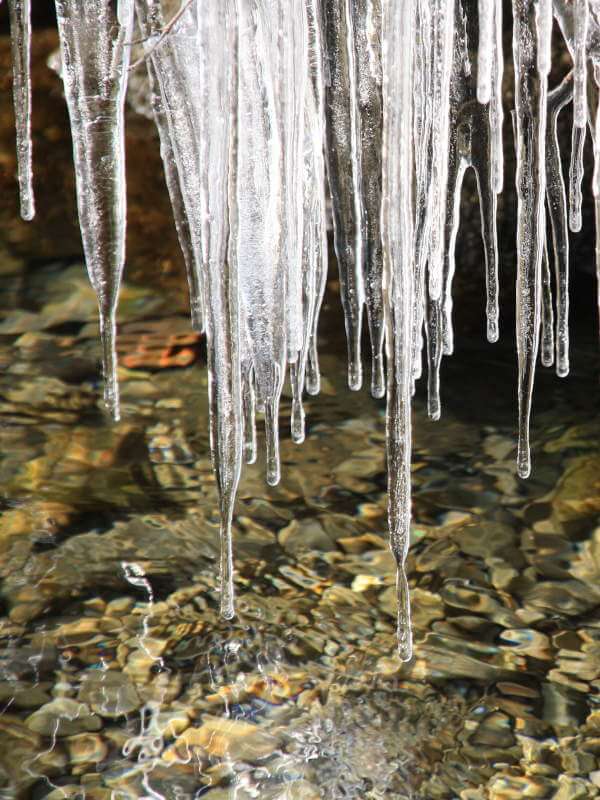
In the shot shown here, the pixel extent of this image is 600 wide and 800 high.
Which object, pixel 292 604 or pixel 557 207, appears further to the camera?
pixel 292 604

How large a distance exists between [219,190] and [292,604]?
1003mm

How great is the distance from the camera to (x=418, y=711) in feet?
5.36

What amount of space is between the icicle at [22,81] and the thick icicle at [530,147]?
0.72 metres

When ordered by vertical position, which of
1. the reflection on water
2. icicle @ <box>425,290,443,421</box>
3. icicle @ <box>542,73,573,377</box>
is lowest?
the reflection on water

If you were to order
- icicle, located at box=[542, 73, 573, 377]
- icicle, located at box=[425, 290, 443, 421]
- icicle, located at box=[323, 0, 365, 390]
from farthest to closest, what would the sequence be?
icicle, located at box=[542, 73, 573, 377] < icicle, located at box=[425, 290, 443, 421] < icicle, located at box=[323, 0, 365, 390]

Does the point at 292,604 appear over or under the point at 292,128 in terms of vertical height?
under

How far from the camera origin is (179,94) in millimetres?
1342

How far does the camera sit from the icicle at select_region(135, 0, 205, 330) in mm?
1283

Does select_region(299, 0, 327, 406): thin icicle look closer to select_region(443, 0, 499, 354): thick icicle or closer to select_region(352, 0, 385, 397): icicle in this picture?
select_region(352, 0, 385, 397): icicle

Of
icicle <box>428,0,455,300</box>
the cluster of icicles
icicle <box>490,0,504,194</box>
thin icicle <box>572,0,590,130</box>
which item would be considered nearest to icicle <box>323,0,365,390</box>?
the cluster of icicles

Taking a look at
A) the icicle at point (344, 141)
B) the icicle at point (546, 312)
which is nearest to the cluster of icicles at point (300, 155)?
the icicle at point (344, 141)

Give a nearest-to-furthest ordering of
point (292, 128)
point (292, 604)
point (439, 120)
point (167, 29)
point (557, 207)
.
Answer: point (167, 29), point (292, 128), point (439, 120), point (557, 207), point (292, 604)

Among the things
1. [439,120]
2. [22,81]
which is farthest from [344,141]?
[22,81]

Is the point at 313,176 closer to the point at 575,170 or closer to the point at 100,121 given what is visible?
the point at 100,121
